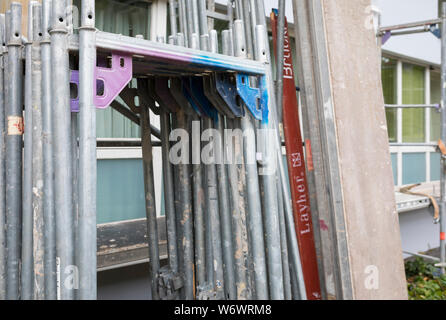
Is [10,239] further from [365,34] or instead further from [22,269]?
[365,34]

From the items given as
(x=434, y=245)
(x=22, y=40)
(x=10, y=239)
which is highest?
(x=22, y=40)

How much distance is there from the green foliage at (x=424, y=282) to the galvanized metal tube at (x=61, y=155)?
13.0 feet

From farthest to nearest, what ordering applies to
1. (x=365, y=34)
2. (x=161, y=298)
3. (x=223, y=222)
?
1. (x=365, y=34)
2. (x=161, y=298)
3. (x=223, y=222)

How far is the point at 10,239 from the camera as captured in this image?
169 centimetres

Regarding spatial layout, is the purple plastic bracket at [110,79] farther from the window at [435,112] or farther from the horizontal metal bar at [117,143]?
the window at [435,112]

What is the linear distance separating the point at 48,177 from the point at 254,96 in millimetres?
1041

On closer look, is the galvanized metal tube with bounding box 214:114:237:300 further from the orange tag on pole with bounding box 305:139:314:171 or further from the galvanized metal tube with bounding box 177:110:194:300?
the orange tag on pole with bounding box 305:139:314:171

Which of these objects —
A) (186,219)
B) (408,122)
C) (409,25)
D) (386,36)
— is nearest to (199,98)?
(186,219)

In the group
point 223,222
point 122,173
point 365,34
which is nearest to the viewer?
point 223,222

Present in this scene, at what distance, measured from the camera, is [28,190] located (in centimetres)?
164

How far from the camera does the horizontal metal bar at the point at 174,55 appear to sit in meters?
1.59
